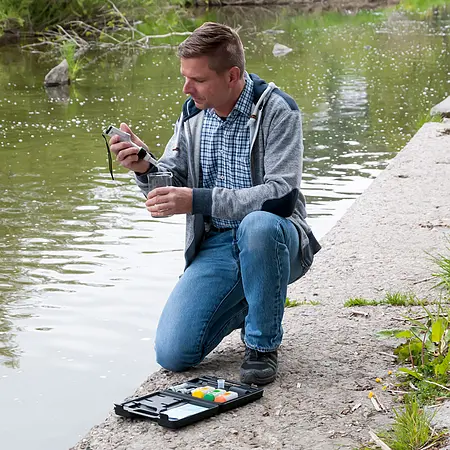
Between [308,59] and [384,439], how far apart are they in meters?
15.8

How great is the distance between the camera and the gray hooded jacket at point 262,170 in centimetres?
357

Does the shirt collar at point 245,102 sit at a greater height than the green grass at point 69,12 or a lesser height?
greater

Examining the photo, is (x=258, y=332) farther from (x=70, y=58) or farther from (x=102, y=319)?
(x=70, y=58)

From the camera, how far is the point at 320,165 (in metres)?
8.95

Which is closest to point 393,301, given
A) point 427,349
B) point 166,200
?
point 427,349

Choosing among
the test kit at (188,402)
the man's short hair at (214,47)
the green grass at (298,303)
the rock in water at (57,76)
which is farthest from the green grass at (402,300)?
the rock in water at (57,76)

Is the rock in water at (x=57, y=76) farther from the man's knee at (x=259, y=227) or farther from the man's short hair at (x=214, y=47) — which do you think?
the man's knee at (x=259, y=227)

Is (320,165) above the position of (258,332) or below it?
below

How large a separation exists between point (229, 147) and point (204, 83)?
0.29 meters

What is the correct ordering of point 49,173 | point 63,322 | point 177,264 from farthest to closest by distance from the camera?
point 49,173
point 177,264
point 63,322

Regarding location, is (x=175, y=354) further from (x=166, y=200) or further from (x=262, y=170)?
(x=262, y=170)

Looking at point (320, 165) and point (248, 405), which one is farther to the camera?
point (320, 165)

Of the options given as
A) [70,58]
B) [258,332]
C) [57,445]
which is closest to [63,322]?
[57,445]

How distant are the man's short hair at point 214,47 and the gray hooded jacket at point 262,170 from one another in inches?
8.0
